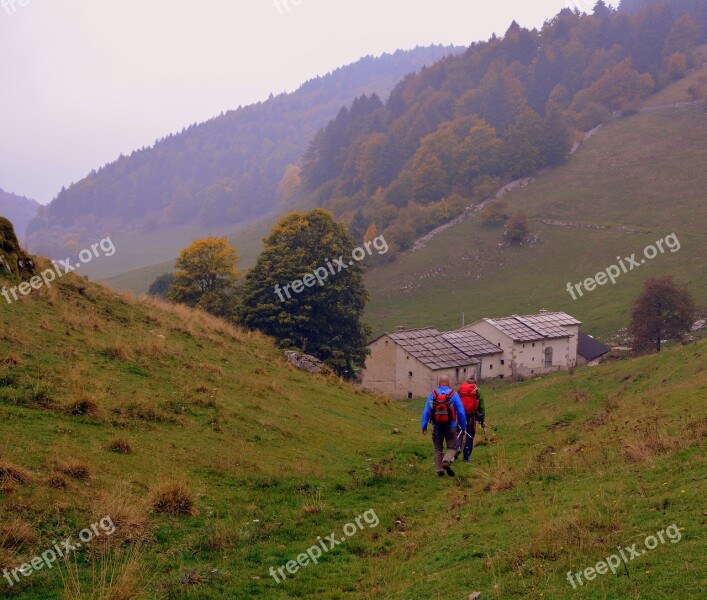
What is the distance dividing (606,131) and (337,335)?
118 m

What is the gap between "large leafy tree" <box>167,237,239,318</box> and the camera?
162ft

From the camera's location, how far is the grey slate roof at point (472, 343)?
56.1 meters

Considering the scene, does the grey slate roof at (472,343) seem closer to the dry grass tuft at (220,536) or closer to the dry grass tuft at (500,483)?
the dry grass tuft at (500,483)

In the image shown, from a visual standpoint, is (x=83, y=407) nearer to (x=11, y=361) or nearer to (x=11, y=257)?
(x=11, y=361)

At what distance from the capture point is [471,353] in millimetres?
55562

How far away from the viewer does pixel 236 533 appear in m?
9.95

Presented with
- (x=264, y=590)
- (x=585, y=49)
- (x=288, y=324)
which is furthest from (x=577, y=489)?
(x=585, y=49)

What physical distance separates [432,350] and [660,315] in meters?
20.1

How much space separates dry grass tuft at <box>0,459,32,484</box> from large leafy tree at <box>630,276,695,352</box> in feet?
175

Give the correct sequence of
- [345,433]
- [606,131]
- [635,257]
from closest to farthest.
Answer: [345,433], [635,257], [606,131]

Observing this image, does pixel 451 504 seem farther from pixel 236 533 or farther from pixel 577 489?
pixel 236 533

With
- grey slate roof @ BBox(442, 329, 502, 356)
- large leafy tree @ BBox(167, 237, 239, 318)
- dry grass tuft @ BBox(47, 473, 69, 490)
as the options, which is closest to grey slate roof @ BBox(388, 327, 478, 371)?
grey slate roof @ BBox(442, 329, 502, 356)

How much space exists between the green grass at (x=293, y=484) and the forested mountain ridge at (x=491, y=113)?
9453 centimetres

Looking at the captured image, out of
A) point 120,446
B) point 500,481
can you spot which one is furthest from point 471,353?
point 120,446
